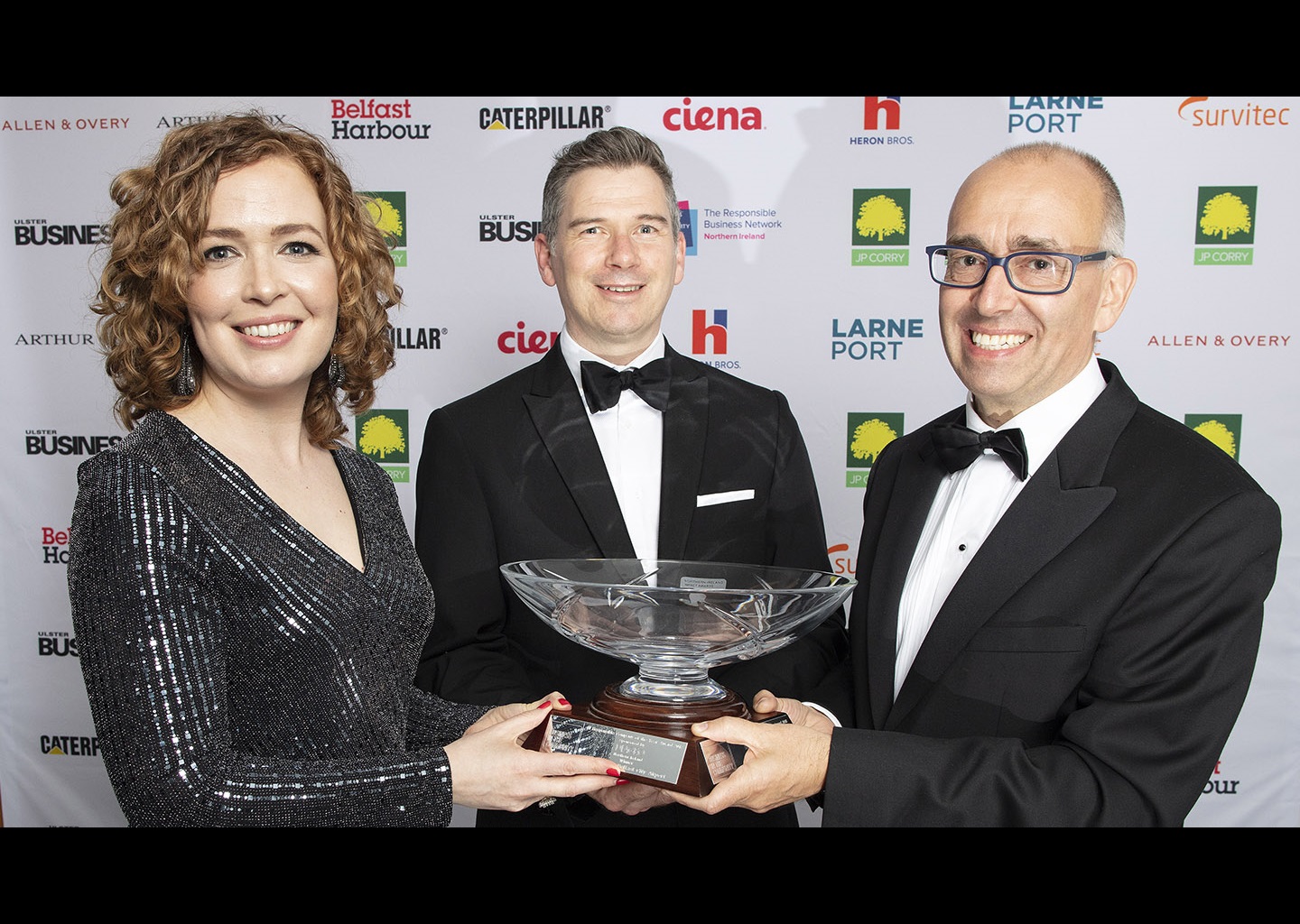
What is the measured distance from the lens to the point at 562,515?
8.90 ft

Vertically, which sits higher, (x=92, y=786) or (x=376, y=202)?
(x=376, y=202)

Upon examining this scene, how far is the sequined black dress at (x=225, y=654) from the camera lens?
1.74 m

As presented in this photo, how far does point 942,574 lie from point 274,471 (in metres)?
1.43

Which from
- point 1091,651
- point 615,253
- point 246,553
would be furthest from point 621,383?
point 1091,651

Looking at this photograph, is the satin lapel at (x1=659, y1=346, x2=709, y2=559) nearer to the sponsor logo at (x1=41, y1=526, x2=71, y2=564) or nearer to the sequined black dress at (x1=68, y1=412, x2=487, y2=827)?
the sequined black dress at (x1=68, y1=412, x2=487, y2=827)

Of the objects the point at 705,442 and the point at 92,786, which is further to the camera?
the point at 92,786

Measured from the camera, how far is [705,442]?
9.25 feet

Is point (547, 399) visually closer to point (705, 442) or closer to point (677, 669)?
point (705, 442)

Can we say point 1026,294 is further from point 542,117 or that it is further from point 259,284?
point 542,117

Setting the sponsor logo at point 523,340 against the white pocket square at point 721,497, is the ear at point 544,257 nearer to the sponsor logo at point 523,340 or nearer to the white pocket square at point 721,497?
the white pocket square at point 721,497

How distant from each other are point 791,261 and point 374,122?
1.73m

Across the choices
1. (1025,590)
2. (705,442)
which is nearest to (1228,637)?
(1025,590)

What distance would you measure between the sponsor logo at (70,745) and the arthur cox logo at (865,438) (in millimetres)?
3295

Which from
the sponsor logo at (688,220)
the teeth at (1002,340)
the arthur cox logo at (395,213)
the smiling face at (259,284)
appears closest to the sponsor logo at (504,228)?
the arthur cox logo at (395,213)
